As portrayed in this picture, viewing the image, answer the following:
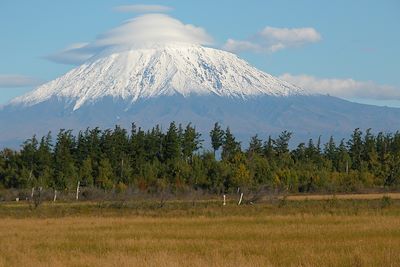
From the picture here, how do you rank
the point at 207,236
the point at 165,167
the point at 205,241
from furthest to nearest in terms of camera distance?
the point at 165,167 < the point at 207,236 < the point at 205,241

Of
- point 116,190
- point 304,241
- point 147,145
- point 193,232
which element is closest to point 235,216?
point 193,232

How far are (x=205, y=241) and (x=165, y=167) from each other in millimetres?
46093

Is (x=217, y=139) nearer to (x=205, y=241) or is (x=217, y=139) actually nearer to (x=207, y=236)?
(x=207, y=236)

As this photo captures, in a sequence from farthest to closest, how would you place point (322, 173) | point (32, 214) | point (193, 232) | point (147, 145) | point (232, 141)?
1. point (232, 141)
2. point (147, 145)
3. point (322, 173)
4. point (32, 214)
5. point (193, 232)

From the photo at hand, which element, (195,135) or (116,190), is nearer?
(116,190)

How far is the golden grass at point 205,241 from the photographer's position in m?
19.5

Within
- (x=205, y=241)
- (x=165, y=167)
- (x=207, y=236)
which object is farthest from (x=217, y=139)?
(x=205, y=241)

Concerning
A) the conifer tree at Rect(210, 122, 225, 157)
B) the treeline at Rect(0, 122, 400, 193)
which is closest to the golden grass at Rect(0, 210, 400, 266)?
the treeline at Rect(0, 122, 400, 193)

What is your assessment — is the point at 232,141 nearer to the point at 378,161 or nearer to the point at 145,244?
the point at 378,161

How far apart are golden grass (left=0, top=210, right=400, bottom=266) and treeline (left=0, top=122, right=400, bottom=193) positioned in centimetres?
2970

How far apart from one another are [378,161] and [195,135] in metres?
17.8

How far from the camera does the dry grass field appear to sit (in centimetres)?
1973

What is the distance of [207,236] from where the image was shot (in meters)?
27.4

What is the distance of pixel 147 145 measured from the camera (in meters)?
77.6
